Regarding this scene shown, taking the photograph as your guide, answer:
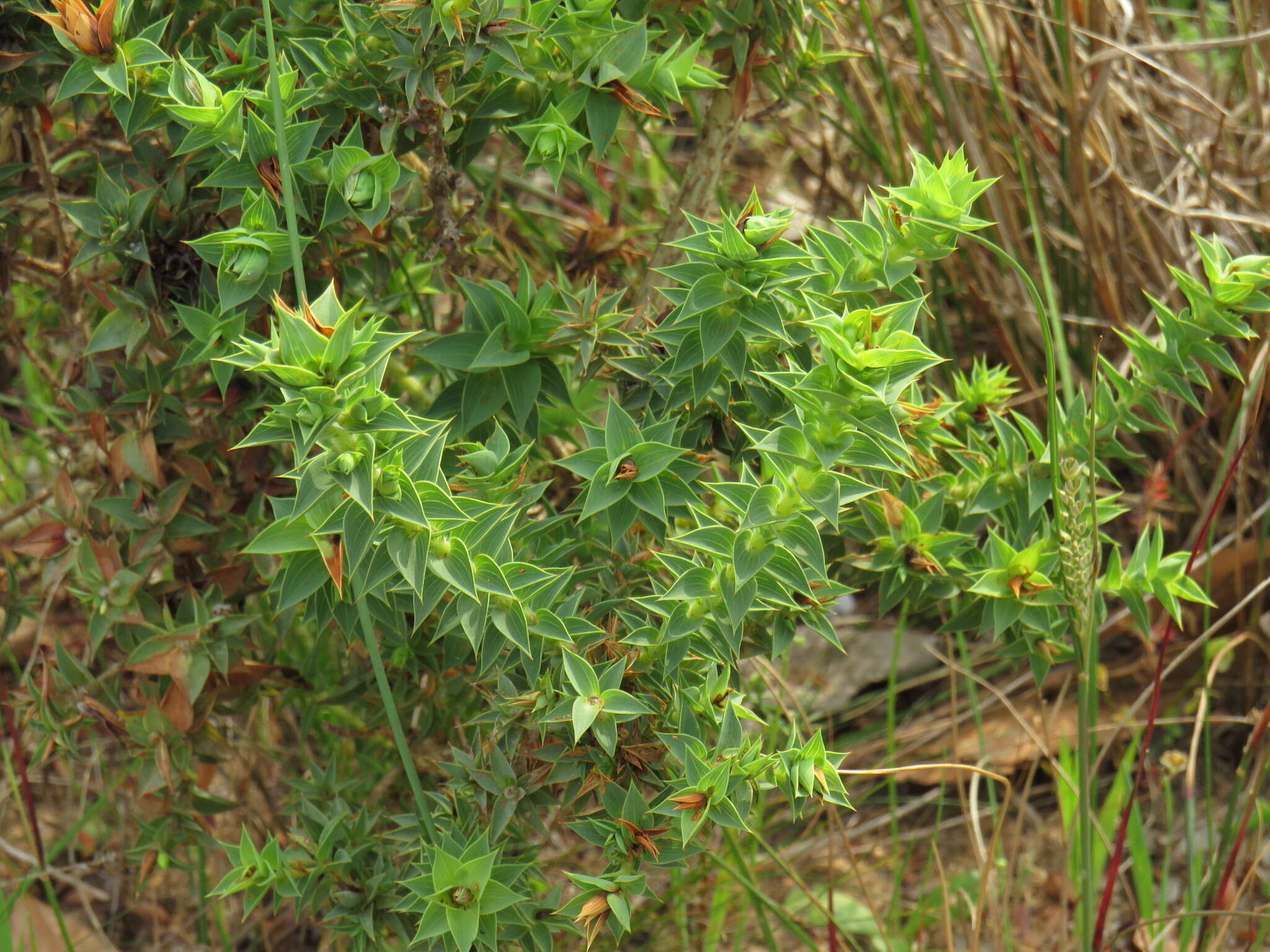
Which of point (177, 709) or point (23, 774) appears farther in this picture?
point (23, 774)

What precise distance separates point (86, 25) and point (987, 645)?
1.64 meters

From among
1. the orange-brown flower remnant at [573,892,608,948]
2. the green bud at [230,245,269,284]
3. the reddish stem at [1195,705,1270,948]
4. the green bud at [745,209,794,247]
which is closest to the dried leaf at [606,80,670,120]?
the green bud at [745,209,794,247]

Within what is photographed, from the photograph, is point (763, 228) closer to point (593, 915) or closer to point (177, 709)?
point (593, 915)

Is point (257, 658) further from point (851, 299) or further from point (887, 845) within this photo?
point (887, 845)

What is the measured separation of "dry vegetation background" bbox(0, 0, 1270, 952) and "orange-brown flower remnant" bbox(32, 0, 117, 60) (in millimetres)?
677

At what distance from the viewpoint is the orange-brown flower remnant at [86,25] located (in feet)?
3.08

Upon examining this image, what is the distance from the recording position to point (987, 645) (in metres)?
1.95

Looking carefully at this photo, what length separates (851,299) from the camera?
98cm

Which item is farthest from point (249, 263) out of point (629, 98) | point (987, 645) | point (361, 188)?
point (987, 645)

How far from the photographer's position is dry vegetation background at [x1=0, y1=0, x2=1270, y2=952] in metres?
1.64

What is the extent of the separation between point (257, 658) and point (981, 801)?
1.27 meters

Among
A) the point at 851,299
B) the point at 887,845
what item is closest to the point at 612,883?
the point at 851,299

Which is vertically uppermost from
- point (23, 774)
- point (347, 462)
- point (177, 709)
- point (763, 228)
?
point (763, 228)

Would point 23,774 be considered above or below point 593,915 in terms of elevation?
below
